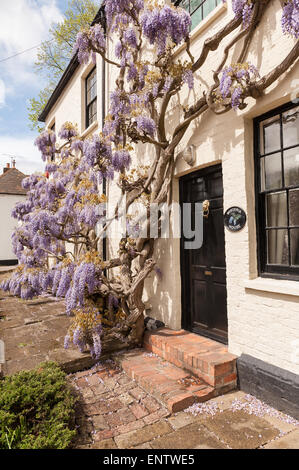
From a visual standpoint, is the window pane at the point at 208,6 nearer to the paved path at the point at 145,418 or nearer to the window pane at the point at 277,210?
the window pane at the point at 277,210

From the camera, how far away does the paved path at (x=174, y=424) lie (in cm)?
244

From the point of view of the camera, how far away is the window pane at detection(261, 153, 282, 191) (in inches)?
128

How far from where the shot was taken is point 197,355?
3457 millimetres

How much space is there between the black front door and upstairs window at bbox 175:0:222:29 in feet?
7.91

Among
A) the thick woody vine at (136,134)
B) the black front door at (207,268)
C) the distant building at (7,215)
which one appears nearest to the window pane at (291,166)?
the thick woody vine at (136,134)

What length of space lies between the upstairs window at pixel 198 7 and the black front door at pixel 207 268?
2412 millimetres

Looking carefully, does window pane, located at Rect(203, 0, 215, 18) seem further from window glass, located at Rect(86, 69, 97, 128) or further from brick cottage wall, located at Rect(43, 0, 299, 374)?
window glass, located at Rect(86, 69, 97, 128)

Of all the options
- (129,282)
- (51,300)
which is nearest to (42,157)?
(51,300)

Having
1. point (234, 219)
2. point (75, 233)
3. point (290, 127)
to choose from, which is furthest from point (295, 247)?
point (75, 233)

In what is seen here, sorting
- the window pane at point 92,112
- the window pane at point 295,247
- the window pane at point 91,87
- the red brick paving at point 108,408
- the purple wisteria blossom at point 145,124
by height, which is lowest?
the red brick paving at point 108,408

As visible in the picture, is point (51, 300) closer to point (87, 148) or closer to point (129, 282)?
point (129, 282)

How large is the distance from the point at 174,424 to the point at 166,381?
0.62 metres

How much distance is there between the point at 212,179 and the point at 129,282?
2.05 metres

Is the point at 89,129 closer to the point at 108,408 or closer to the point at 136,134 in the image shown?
the point at 136,134
